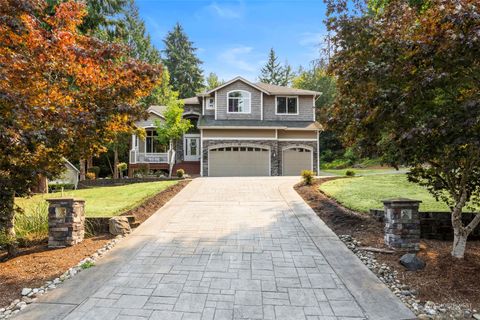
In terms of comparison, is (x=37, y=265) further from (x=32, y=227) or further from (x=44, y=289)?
(x=32, y=227)

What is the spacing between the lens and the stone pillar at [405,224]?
200 inches

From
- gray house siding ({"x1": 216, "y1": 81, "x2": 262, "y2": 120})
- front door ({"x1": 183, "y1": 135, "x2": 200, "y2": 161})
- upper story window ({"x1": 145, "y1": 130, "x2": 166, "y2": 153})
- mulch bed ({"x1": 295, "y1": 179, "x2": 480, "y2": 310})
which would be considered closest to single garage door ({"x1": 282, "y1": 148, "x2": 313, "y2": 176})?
gray house siding ({"x1": 216, "y1": 81, "x2": 262, "y2": 120})

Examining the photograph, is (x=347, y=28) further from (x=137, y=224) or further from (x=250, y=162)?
(x=250, y=162)

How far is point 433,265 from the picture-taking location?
4.52 metres

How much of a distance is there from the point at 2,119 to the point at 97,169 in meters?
22.1

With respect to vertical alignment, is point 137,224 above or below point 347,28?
below

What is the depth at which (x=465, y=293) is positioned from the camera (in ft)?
12.4

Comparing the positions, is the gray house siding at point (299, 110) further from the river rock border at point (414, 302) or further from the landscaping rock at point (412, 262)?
the landscaping rock at point (412, 262)

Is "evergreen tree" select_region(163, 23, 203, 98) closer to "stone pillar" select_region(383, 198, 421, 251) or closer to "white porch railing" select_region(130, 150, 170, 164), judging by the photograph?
"white porch railing" select_region(130, 150, 170, 164)

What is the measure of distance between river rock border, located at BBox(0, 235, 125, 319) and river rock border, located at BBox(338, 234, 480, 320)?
4.47 metres

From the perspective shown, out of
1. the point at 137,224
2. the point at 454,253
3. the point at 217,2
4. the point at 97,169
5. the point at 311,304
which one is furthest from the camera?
the point at 97,169

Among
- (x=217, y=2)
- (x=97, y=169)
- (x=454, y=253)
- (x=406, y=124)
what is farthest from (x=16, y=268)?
(x=97, y=169)

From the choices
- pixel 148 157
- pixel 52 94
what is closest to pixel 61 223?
pixel 52 94

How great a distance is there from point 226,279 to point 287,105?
18750 mm
